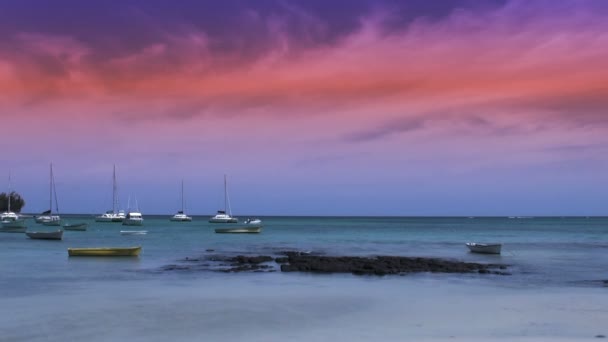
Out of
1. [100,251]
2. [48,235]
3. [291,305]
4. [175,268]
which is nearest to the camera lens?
[291,305]

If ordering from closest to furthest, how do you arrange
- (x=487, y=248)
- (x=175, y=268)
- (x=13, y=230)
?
(x=175, y=268), (x=487, y=248), (x=13, y=230)

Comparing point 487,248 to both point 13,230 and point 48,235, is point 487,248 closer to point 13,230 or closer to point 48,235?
point 48,235

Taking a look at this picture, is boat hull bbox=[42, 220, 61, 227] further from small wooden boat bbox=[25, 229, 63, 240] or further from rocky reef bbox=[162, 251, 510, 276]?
rocky reef bbox=[162, 251, 510, 276]

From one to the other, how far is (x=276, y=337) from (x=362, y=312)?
524 cm

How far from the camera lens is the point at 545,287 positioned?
98.8 ft

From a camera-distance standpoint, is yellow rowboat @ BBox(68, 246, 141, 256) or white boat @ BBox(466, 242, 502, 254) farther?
white boat @ BBox(466, 242, 502, 254)

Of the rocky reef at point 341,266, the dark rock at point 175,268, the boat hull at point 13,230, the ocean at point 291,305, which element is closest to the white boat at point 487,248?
the rocky reef at point 341,266

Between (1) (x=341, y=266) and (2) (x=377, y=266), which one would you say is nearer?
(2) (x=377, y=266)

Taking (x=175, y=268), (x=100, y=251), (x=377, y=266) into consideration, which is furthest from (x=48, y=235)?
(x=377, y=266)

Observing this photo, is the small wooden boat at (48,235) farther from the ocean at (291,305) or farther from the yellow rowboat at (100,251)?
the ocean at (291,305)

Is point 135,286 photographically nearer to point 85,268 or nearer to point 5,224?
point 85,268

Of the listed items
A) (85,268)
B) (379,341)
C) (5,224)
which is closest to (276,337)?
(379,341)

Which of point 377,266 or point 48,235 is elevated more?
point 48,235

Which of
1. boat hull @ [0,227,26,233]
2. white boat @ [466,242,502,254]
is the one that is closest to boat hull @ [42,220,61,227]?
boat hull @ [0,227,26,233]
